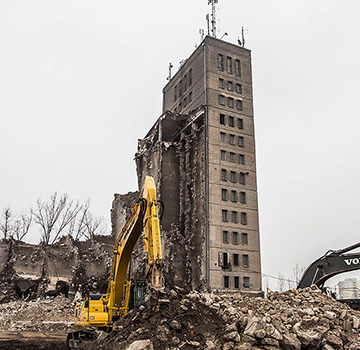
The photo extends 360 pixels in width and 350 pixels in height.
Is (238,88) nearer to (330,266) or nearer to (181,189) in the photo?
(181,189)

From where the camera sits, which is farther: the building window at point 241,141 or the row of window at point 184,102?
the row of window at point 184,102

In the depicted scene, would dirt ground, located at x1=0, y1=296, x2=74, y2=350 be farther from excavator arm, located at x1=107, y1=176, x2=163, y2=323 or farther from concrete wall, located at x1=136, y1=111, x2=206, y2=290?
concrete wall, located at x1=136, y1=111, x2=206, y2=290

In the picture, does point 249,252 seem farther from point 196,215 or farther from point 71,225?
point 71,225

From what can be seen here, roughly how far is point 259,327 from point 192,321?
202 centimetres

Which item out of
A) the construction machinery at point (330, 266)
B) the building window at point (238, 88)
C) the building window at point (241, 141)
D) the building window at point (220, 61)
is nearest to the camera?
the construction machinery at point (330, 266)

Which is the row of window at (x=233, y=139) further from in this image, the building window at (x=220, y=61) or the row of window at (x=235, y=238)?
the row of window at (x=235, y=238)

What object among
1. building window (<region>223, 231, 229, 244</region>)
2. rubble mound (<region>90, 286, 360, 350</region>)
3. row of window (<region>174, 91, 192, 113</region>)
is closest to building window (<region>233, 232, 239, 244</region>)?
building window (<region>223, 231, 229, 244</region>)

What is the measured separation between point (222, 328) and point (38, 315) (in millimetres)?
26446

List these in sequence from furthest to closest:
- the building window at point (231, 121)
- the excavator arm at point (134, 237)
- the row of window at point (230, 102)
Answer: the row of window at point (230, 102) < the building window at point (231, 121) < the excavator arm at point (134, 237)

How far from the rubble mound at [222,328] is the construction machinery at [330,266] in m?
4.09

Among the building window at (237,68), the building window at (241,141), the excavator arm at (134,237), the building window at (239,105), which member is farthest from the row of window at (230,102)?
the excavator arm at (134,237)

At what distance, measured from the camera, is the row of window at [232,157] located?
43625 mm

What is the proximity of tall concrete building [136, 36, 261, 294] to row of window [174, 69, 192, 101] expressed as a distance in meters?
0.27

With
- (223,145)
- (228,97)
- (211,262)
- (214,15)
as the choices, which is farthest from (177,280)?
(214,15)
